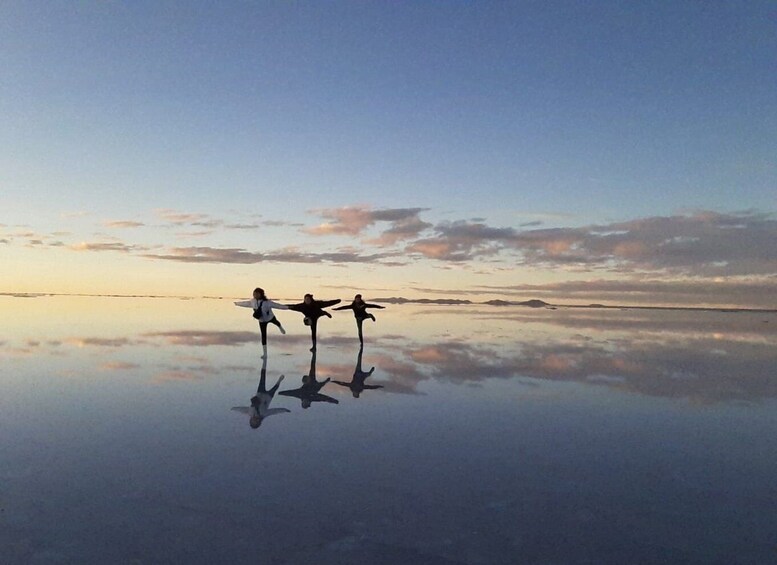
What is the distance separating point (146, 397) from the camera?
413 inches

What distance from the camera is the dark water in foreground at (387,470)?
15.5ft

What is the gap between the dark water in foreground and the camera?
15.5 ft

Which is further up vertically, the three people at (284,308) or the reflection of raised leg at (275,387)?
the three people at (284,308)

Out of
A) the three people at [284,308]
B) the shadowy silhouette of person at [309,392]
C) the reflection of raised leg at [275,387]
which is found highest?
the three people at [284,308]

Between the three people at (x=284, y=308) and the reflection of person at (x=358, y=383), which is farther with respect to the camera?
the three people at (x=284, y=308)

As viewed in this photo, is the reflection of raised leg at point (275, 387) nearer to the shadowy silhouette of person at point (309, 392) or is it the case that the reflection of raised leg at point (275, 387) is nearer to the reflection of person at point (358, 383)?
the shadowy silhouette of person at point (309, 392)

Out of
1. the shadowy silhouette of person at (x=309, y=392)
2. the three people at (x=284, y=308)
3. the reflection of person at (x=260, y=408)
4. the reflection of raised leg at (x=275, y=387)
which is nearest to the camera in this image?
the reflection of person at (x=260, y=408)

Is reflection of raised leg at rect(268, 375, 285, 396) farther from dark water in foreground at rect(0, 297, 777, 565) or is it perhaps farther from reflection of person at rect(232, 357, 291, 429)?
dark water in foreground at rect(0, 297, 777, 565)

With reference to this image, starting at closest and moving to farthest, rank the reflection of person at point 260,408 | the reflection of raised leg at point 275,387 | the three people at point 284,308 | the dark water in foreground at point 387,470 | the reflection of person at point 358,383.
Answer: the dark water in foreground at point 387,470, the reflection of person at point 260,408, the reflection of raised leg at point 275,387, the reflection of person at point 358,383, the three people at point 284,308

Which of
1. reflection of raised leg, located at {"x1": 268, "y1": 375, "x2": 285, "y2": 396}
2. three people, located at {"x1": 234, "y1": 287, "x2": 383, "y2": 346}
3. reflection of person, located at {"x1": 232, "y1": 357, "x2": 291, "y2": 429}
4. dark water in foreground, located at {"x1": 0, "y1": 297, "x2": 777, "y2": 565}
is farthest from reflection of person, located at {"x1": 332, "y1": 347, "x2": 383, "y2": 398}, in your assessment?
three people, located at {"x1": 234, "y1": 287, "x2": 383, "y2": 346}

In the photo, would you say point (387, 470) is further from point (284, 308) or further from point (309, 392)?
point (284, 308)

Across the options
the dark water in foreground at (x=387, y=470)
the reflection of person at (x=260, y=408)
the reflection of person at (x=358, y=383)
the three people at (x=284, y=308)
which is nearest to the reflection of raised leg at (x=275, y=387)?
the reflection of person at (x=260, y=408)

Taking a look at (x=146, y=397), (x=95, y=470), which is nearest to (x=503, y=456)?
(x=95, y=470)

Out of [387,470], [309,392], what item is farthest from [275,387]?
[387,470]
